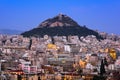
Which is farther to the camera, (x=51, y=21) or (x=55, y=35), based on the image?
(x=51, y=21)

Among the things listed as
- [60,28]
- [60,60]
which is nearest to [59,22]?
[60,28]

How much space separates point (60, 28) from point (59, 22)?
2.28 metres

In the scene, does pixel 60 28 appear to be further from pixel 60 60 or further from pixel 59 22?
pixel 60 60

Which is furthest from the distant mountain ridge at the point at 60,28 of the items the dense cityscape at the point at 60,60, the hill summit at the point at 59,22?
the dense cityscape at the point at 60,60

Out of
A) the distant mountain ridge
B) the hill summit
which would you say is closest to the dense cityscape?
the distant mountain ridge

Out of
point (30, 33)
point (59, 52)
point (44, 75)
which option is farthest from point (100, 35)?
point (44, 75)

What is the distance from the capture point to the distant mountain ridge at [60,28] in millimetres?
74375

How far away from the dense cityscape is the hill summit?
7.44 m

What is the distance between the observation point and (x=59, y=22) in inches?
3140

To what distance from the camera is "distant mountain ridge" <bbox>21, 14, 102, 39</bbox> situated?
74375 millimetres

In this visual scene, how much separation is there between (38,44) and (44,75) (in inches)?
1092

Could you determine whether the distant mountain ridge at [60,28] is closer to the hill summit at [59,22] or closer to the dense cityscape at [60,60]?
the hill summit at [59,22]

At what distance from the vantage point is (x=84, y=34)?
74.4 m

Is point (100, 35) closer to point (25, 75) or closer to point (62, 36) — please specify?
point (62, 36)
